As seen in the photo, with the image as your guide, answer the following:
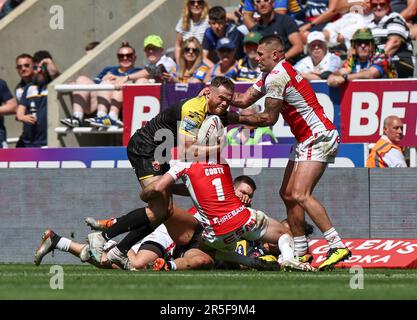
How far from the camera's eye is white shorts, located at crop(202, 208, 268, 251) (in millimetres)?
12172

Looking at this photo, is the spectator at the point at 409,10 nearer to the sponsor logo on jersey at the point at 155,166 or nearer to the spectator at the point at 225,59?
the spectator at the point at 225,59

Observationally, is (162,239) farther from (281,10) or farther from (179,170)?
(281,10)

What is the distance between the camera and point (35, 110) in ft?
62.0

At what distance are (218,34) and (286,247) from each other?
Result: 6.67 meters

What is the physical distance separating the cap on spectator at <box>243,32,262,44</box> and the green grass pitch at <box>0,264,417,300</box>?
17.3ft

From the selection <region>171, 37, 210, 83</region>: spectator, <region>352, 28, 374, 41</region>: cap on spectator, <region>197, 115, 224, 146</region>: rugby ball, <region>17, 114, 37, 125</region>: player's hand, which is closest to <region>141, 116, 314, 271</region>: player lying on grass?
<region>197, 115, 224, 146</region>: rugby ball

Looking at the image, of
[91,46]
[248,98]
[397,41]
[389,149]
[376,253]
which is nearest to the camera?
[248,98]

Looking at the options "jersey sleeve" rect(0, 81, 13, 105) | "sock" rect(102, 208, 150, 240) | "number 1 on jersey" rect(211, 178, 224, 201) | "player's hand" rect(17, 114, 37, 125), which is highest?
"jersey sleeve" rect(0, 81, 13, 105)

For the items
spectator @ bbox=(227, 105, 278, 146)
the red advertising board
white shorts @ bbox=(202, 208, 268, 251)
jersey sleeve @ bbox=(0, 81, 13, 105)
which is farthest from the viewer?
jersey sleeve @ bbox=(0, 81, 13, 105)

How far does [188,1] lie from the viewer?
1855 centimetres

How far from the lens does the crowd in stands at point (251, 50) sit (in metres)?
16.6

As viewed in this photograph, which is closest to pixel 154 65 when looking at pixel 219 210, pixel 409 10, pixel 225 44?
pixel 225 44

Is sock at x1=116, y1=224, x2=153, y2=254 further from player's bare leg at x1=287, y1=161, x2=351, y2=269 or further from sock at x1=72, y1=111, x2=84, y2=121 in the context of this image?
sock at x1=72, y1=111, x2=84, y2=121
